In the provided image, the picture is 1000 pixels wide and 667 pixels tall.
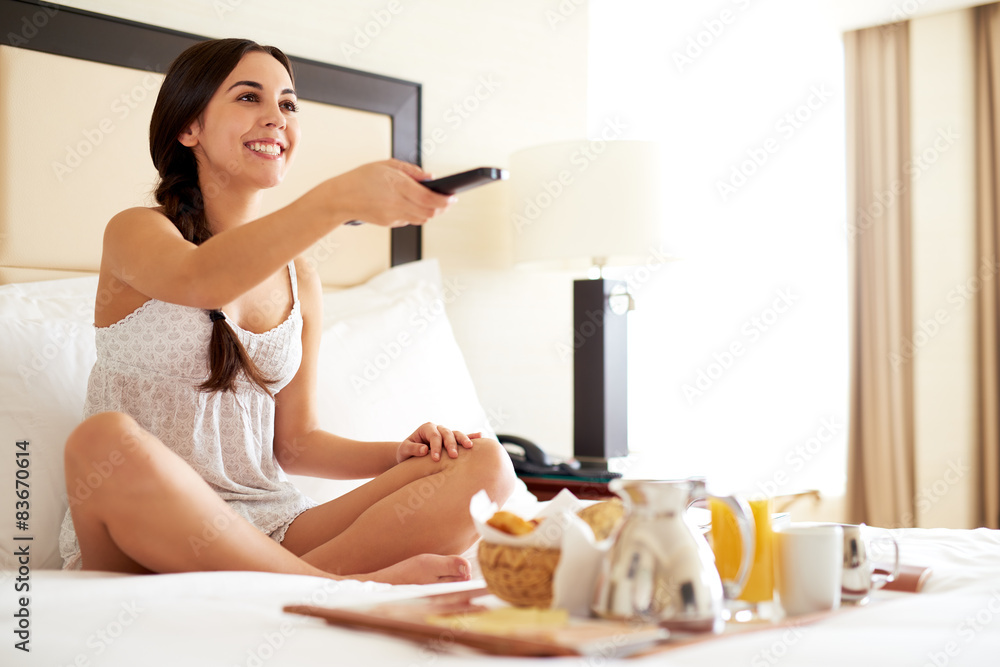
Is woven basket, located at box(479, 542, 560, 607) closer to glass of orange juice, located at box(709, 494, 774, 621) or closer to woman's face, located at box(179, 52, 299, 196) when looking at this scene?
glass of orange juice, located at box(709, 494, 774, 621)

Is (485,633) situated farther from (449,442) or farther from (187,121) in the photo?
(187,121)

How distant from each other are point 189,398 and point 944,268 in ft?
9.83

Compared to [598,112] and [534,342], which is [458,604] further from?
[598,112]

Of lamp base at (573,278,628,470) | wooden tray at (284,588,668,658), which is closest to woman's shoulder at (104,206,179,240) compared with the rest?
wooden tray at (284,588,668,658)

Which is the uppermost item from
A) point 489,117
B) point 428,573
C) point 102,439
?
point 489,117

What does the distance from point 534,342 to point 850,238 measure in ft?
5.30

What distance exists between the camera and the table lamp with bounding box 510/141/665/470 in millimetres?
2473

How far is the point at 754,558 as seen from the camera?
990 millimetres

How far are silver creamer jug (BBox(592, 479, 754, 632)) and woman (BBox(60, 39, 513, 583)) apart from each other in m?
0.52

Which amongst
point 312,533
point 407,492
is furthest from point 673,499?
point 312,533

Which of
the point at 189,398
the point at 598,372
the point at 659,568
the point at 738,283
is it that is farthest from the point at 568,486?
the point at 738,283

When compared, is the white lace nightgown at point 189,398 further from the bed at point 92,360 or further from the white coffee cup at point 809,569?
the white coffee cup at point 809,569

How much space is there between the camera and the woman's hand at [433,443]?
5.13 ft

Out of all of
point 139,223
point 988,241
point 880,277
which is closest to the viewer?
point 139,223
